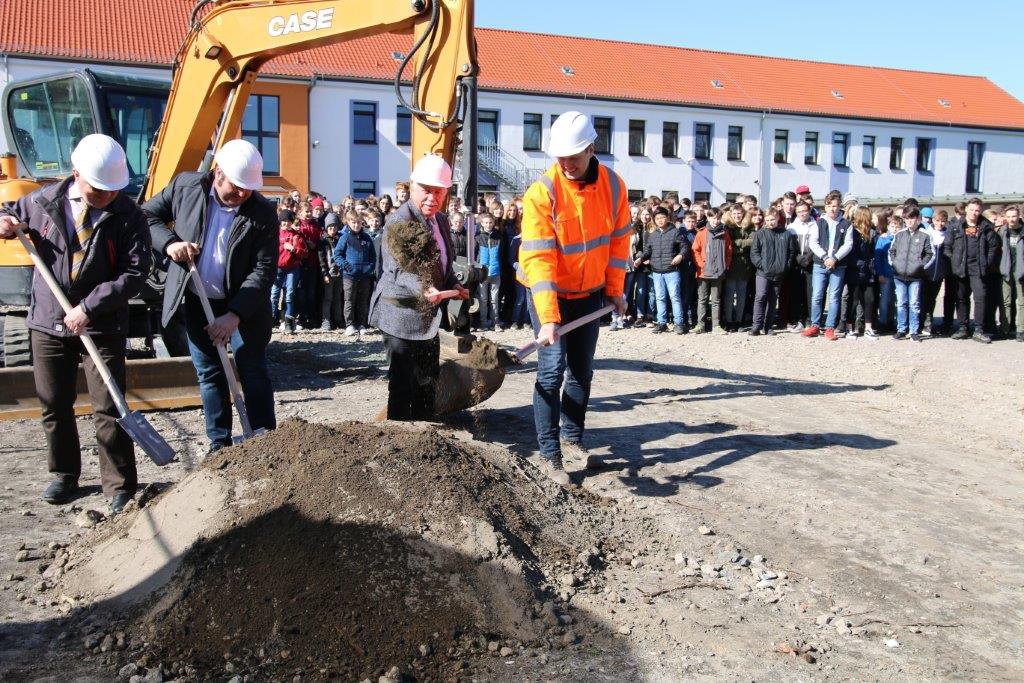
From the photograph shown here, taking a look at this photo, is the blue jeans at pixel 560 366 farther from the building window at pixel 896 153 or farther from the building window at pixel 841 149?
the building window at pixel 896 153

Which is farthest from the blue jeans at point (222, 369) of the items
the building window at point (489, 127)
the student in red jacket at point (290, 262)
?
the building window at point (489, 127)

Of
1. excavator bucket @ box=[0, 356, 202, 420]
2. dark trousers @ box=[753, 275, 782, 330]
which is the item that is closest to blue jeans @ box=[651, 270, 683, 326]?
dark trousers @ box=[753, 275, 782, 330]

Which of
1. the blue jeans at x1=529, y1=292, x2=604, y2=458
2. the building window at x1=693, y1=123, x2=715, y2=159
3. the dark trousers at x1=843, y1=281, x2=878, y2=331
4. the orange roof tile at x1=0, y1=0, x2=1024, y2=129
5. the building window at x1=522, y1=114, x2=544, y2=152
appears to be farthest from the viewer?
the building window at x1=693, y1=123, x2=715, y2=159

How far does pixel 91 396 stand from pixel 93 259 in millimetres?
751

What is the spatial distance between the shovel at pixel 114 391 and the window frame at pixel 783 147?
4175 centimetres

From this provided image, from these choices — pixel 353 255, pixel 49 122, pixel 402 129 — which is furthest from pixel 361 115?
pixel 49 122

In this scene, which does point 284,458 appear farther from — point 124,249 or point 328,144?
point 328,144

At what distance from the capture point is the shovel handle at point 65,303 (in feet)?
16.3

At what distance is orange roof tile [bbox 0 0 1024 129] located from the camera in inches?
1245

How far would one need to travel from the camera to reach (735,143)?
42.7 meters

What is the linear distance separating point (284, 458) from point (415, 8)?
392cm

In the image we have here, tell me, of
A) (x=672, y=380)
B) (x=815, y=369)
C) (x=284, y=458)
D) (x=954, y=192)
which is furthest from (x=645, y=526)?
(x=954, y=192)

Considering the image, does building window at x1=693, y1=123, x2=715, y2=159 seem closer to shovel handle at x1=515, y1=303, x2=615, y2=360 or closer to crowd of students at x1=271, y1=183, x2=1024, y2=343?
crowd of students at x1=271, y1=183, x2=1024, y2=343

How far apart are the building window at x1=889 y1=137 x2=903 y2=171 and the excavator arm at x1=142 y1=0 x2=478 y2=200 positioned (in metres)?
43.7
